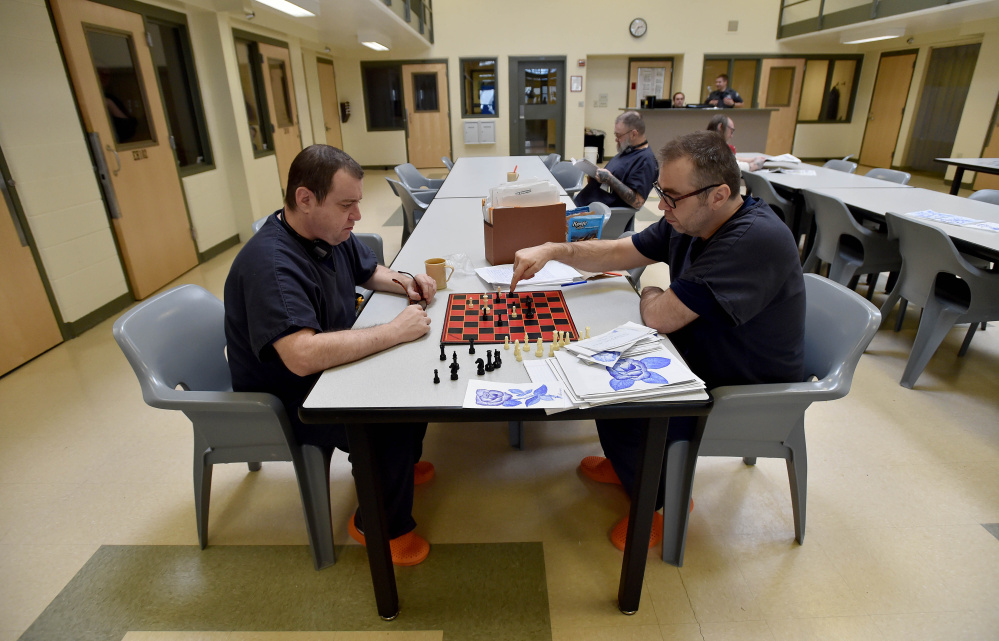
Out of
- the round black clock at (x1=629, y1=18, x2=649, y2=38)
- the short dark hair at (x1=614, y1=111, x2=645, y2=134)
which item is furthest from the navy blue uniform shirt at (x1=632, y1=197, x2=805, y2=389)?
the round black clock at (x1=629, y1=18, x2=649, y2=38)

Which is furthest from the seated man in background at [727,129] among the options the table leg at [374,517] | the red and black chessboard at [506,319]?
the table leg at [374,517]

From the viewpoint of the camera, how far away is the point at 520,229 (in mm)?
2148

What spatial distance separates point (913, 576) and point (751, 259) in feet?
3.98

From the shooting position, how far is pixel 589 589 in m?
1.64

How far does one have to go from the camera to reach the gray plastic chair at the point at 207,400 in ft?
4.78

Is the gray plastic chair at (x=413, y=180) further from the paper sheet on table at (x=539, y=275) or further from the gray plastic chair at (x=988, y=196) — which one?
the gray plastic chair at (x=988, y=196)

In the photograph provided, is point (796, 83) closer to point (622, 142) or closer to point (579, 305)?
point (622, 142)

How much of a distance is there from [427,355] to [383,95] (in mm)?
10664

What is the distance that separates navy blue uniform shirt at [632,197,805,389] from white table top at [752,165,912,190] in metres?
3.20

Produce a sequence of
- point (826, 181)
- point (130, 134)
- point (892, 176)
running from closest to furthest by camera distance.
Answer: point (130, 134), point (826, 181), point (892, 176)

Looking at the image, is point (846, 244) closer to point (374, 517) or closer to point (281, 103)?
point (374, 517)

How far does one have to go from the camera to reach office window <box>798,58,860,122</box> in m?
10.5

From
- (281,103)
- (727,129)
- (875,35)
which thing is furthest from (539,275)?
(875,35)

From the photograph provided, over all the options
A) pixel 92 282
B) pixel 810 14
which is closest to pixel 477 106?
pixel 810 14
